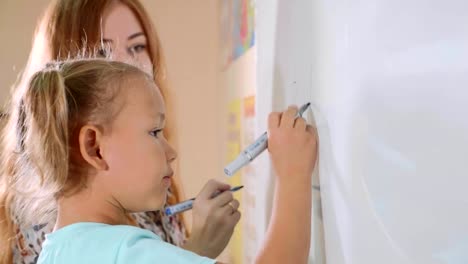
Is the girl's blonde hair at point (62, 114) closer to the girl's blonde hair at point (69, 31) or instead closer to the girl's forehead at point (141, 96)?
the girl's forehead at point (141, 96)

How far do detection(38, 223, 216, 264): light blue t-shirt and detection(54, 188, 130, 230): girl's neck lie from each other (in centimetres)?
2

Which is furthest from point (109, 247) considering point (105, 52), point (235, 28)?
point (235, 28)

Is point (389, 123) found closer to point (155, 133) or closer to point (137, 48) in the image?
point (155, 133)

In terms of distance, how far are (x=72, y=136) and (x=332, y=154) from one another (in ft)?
0.81

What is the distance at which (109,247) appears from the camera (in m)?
0.47


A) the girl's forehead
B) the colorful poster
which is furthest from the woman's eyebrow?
the girl's forehead

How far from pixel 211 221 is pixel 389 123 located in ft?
1.17

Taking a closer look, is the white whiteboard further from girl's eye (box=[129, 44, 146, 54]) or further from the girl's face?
girl's eye (box=[129, 44, 146, 54])

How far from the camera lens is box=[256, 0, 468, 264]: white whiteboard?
0.30 meters

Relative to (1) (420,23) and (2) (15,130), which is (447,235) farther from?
(2) (15,130)

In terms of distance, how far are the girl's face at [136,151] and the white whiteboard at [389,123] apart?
15 cm

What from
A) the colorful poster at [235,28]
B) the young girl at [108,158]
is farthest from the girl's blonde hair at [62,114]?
the colorful poster at [235,28]

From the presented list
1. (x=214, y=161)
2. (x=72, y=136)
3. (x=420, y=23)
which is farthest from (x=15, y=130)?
(x=214, y=161)

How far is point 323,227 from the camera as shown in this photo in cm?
51
